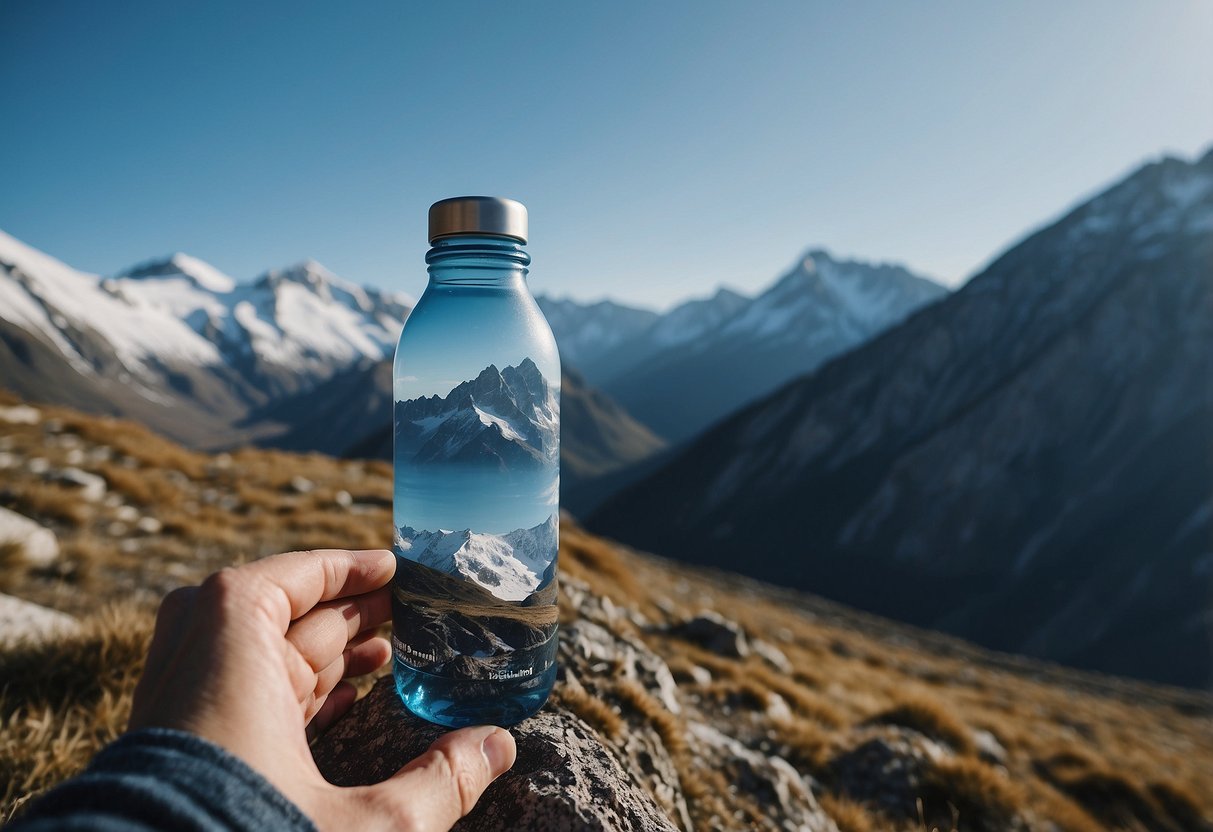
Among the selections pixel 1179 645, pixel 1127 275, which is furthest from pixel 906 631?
pixel 1127 275

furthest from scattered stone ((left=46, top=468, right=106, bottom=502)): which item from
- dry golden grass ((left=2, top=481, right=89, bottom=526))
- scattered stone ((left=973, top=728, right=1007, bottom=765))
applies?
scattered stone ((left=973, top=728, right=1007, bottom=765))

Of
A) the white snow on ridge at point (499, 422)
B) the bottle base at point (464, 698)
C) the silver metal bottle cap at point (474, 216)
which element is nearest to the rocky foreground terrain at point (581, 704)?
the bottle base at point (464, 698)

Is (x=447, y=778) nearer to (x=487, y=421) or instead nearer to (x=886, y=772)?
(x=487, y=421)

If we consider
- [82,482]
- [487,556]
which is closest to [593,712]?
[487,556]

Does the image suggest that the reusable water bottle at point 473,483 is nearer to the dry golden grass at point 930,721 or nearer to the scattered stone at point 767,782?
the scattered stone at point 767,782

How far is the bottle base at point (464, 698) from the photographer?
2.79 meters

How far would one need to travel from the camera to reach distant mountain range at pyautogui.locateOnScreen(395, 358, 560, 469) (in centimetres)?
281

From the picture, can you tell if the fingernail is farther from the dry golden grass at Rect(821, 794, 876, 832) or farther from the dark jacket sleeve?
the dry golden grass at Rect(821, 794, 876, 832)

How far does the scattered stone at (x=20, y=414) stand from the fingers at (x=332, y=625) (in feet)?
40.9

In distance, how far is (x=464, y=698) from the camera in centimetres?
280

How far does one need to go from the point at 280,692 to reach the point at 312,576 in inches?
23.3

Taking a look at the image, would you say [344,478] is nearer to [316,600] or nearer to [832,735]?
[832,735]

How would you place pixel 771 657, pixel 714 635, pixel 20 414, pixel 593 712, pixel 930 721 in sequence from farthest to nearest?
pixel 20 414
pixel 771 657
pixel 714 635
pixel 930 721
pixel 593 712

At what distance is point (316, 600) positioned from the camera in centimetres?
246
